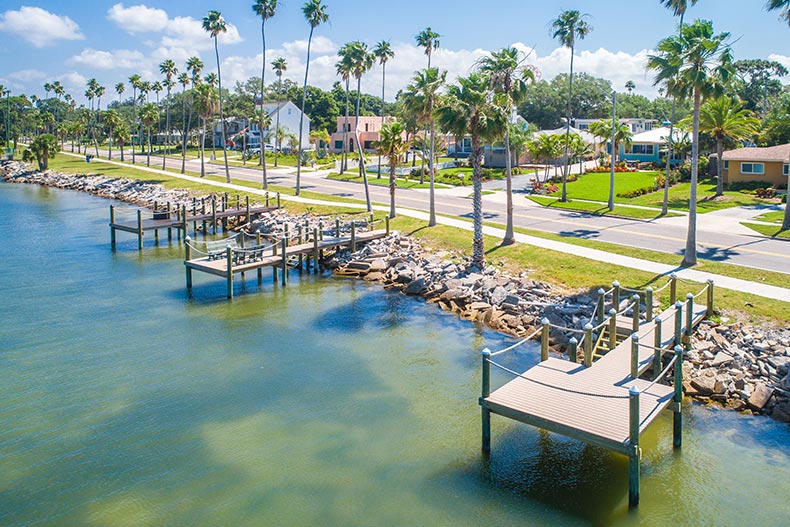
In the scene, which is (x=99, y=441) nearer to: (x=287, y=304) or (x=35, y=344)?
(x=35, y=344)

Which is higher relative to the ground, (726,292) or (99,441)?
(726,292)

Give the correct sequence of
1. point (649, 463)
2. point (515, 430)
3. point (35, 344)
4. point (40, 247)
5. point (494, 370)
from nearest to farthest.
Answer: point (649, 463), point (515, 430), point (494, 370), point (35, 344), point (40, 247)

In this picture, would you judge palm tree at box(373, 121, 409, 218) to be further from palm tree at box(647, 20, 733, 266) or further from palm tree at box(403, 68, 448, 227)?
palm tree at box(647, 20, 733, 266)

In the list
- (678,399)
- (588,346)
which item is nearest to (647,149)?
(588,346)

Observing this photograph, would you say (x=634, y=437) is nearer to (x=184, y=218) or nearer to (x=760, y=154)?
(x=184, y=218)

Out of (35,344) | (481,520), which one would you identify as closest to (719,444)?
(481,520)
